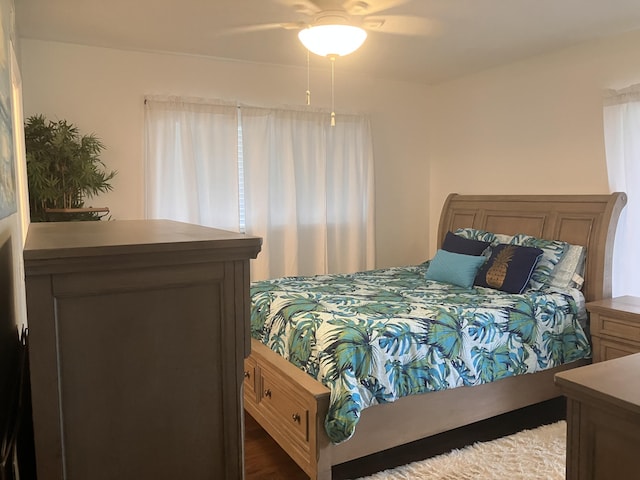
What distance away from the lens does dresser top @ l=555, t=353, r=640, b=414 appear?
123cm

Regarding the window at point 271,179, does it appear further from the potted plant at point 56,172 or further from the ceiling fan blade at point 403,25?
the ceiling fan blade at point 403,25

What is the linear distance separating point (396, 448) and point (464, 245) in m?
1.75

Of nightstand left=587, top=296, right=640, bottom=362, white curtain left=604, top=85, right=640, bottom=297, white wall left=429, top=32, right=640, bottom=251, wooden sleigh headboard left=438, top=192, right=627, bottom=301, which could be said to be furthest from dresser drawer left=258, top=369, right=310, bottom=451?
white wall left=429, top=32, right=640, bottom=251

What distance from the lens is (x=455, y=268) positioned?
3752 millimetres

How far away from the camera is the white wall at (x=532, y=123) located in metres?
3.71

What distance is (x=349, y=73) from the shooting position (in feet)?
15.3

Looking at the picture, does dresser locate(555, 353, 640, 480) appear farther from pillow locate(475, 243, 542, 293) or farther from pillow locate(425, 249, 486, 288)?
pillow locate(425, 249, 486, 288)

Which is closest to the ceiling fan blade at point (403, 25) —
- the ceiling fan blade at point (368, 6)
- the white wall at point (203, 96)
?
the ceiling fan blade at point (368, 6)

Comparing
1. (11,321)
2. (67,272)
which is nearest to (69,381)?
(67,272)

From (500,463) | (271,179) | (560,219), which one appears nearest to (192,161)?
(271,179)

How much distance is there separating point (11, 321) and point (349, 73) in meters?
3.80

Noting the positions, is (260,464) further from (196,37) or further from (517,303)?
(196,37)

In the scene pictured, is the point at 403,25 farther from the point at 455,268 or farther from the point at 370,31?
the point at 455,268

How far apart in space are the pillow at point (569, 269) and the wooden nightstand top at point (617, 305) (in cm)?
22
